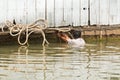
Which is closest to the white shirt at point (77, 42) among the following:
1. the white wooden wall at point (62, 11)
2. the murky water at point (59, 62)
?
the murky water at point (59, 62)

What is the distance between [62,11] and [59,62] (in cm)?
489

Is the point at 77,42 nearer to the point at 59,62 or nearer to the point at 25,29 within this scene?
the point at 25,29

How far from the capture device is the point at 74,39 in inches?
635

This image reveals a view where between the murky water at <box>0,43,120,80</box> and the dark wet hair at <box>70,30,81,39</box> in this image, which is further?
the dark wet hair at <box>70,30,81,39</box>

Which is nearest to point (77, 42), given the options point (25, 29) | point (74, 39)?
point (74, 39)

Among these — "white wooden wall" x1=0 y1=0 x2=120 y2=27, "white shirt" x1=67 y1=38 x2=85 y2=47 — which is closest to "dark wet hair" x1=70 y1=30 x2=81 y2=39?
"white shirt" x1=67 y1=38 x2=85 y2=47

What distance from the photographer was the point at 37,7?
17047mm

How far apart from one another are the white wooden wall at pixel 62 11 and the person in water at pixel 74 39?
0.65 metres

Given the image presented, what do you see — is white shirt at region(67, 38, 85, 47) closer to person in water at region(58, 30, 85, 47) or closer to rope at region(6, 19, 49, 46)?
person in water at region(58, 30, 85, 47)

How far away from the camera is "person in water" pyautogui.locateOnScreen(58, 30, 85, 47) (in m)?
15.9

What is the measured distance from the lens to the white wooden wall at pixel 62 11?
55.3ft

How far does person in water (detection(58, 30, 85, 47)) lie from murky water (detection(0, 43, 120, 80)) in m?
0.25

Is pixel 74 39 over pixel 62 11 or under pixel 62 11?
under

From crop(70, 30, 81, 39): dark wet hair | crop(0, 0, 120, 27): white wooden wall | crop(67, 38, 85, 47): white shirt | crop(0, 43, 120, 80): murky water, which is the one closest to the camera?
crop(0, 43, 120, 80): murky water
